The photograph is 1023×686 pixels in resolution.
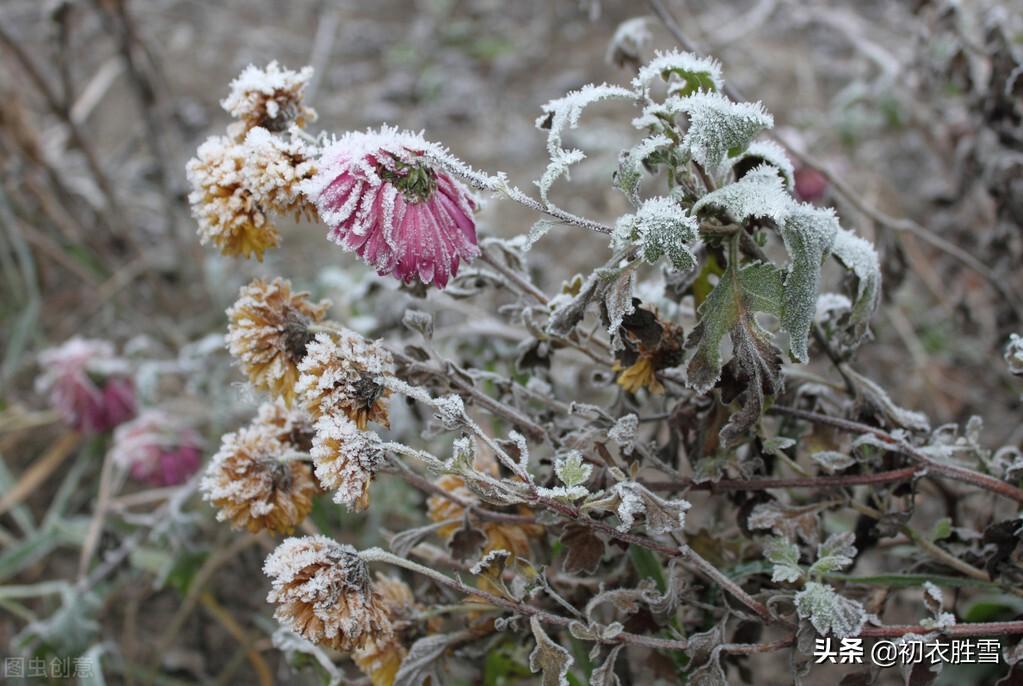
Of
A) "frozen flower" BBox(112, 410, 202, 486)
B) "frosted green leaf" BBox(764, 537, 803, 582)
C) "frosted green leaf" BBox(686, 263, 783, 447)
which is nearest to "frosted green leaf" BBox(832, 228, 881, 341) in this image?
"frosted green leaf" BBox(686, 263, 783, 447)

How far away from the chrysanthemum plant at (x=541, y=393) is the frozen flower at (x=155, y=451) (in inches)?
27.8

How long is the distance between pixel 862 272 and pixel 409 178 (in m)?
0.45

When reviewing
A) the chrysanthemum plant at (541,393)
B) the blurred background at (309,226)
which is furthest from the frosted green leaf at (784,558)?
the blurred background at (309,226)

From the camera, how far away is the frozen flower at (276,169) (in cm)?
82

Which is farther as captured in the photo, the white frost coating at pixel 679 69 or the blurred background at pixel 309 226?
the blurred background at pixel 309 226

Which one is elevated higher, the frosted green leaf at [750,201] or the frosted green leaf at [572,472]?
the frosted green leaf at [750,201]

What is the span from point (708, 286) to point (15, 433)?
1.56 m

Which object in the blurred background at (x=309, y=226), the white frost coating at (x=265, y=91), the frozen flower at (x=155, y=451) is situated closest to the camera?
the white frost coating at (x=265, y=91)

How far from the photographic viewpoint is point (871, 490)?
1055 mm

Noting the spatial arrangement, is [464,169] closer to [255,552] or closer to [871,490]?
[871,490]

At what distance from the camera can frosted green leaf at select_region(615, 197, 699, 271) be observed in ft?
2.56

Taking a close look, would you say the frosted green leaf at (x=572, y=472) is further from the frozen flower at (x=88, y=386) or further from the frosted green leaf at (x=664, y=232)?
the frozen flower at (x=88, y=386)

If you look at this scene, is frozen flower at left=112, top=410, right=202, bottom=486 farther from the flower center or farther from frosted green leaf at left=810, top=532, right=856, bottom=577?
frosted green leaf at left=810, top=532, right=856, bottom=577

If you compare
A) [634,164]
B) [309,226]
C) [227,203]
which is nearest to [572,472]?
[634,164]
